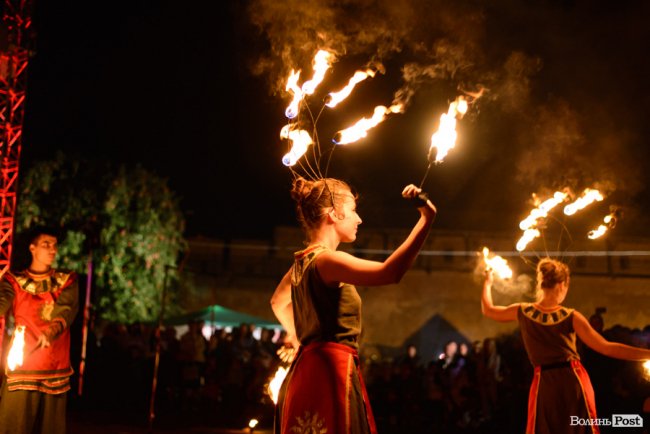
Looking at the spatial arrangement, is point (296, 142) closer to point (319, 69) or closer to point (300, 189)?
point (319, 69)

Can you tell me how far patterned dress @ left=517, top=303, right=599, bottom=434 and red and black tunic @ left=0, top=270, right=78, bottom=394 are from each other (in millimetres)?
3653

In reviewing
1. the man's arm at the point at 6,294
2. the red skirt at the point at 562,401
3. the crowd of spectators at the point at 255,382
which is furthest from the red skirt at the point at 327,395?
the crowd of spectators at the point at 255,382

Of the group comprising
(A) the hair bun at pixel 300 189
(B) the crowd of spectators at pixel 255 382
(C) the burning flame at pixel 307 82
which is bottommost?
(B) the crowd of spectators at pixel 255 382

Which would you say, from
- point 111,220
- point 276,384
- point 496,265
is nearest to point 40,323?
point 276,384

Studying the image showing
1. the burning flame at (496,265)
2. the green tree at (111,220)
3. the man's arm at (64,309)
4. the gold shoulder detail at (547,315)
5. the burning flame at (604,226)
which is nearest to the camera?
the man's arm at (64,309)

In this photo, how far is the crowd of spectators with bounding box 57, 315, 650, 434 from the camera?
31.5 ft

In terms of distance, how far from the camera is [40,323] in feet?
15.7

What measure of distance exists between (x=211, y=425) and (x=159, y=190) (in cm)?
1107

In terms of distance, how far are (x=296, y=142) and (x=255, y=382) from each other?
25.3ft

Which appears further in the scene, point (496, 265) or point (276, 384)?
point (496, 265)

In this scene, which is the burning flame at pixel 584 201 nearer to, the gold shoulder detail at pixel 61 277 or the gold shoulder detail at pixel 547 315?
the gold shoulder detail at pixel 547 315

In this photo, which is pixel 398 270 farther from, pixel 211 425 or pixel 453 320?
pixel 453 320

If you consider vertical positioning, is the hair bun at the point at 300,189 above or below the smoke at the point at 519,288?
below

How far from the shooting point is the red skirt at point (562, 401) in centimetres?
469
